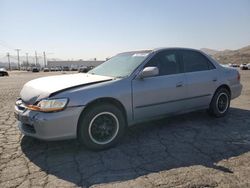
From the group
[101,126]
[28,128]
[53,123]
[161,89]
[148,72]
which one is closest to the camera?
[53,123]

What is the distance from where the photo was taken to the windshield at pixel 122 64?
4.61m

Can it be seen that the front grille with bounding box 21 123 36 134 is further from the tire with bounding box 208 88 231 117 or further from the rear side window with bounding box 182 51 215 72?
the tire with bounding box 208 88 231 117

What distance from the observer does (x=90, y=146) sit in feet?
13.0

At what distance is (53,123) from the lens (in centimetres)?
364

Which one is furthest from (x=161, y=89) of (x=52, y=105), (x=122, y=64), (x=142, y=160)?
(x=52, y=105)

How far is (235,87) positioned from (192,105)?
5.43 ft

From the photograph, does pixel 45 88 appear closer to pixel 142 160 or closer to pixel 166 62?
pixel 142 160

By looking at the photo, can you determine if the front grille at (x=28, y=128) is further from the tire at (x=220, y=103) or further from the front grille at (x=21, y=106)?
the tire at (x=220, y=103)

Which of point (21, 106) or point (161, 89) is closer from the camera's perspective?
point (21, 106)

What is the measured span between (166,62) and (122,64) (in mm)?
845

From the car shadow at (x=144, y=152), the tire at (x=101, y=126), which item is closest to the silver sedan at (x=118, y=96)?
the tire at (x=101, y=126)

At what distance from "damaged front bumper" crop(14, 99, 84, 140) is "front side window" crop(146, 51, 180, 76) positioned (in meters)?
1.72

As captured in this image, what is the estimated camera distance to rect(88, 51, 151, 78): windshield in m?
4.61

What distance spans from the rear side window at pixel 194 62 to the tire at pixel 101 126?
6.34 ft
